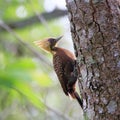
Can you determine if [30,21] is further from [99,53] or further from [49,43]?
[99,53]

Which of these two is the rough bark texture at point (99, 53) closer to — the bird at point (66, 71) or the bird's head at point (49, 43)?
the bird at point (66, 71)

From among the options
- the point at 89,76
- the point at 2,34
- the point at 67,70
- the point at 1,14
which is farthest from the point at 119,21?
the point at 2,34

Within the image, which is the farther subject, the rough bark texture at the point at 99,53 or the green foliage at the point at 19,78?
the green foliage at the point at 19,78

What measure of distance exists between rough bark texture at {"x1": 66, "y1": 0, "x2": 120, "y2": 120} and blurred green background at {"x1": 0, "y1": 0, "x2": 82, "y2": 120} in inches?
37.2

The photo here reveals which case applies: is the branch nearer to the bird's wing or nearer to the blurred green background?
the blurred green background

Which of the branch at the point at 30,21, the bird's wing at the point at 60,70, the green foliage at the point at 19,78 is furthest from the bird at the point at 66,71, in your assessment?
the branch at the point at 30,21

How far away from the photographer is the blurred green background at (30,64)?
371cm

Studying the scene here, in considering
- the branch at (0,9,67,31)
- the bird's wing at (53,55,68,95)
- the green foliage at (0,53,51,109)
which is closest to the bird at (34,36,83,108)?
the bird's wing at (53,55,68,95)

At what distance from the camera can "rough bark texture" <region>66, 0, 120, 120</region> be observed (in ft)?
7.55

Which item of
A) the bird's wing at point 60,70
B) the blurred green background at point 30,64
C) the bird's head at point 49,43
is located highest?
the bird's head at point 49,43

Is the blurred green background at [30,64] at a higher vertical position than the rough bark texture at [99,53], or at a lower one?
lower

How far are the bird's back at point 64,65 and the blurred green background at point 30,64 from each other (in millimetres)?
342

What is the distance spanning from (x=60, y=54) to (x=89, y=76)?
67cm

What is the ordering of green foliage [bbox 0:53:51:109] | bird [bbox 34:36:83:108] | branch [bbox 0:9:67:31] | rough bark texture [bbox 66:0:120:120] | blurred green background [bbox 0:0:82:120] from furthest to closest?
branch [bbox 0:9:67:31] → blurred green background [bbox 0:0:82:120] → green foliage [bbox 0:53:51:109] → bird [bbox 34:36:83:108] → rough bark texture [bbox 66:0:120:120]
